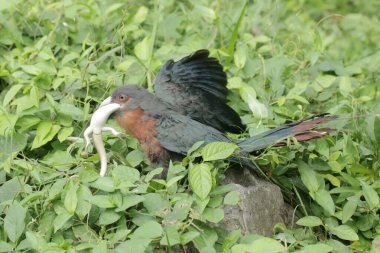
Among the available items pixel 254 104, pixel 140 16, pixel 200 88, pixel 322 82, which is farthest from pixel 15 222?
pixel 140 16

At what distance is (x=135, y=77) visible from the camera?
5.21 metres

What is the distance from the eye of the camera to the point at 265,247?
3.41 m

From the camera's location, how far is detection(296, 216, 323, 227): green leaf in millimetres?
3977

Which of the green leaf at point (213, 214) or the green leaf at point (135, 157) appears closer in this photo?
the green leaf at point (213, 214)

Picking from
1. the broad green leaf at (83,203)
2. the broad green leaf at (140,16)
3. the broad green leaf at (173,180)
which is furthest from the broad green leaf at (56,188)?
the broad green leaf at (140,16)

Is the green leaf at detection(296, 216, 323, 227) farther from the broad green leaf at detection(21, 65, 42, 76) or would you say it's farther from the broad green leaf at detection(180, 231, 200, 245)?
the broad green leaf at detection(21, 65, 42, 76)

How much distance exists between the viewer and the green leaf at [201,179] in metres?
3.67

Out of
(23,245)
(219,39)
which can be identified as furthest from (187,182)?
(219,39)

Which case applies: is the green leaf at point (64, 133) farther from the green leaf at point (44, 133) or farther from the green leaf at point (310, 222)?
the green leaf at point (310, 222)

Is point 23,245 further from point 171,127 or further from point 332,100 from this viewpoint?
point 332,100

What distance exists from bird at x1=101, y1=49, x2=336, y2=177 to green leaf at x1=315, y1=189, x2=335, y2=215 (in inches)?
15.1

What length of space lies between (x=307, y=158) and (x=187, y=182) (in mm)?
847

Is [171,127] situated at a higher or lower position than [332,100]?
higher

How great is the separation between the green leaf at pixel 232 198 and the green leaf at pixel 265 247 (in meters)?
0.28
